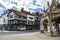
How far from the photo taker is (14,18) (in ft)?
243

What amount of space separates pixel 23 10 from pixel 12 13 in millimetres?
4659

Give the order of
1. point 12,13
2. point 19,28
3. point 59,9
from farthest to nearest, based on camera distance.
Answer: point 12,13, point 19,28, point 59,9

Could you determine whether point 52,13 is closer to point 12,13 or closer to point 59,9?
point 59,9

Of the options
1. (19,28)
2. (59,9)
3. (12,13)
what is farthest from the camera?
(12,13)

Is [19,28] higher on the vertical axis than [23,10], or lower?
lower

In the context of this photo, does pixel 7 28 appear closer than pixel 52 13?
No

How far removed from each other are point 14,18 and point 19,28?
568 cm

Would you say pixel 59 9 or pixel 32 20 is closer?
pixel 59 9

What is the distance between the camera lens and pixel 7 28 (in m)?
72.8

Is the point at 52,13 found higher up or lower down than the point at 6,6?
lower down

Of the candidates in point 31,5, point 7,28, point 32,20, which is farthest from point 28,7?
point 7,28

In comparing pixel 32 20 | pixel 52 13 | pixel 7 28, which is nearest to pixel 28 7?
pixel 32 20

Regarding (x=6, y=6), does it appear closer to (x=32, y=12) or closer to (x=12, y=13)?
(x=12, y=13)

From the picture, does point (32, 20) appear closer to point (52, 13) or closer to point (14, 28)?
point (14, 28)
